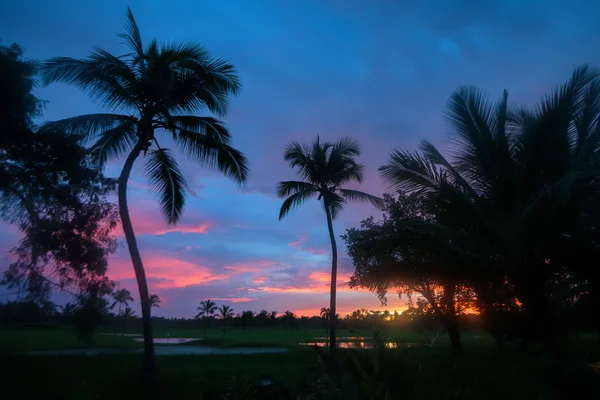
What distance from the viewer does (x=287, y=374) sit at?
4.05 metres

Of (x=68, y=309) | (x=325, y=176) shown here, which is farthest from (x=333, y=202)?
(x=68, y=309)

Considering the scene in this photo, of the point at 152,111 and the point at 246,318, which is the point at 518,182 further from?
the point at 246,318

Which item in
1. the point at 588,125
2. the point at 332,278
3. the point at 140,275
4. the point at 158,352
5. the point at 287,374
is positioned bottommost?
the point at 158,352

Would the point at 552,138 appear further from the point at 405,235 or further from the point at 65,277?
the point at 65,277

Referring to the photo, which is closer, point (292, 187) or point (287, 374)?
point (287, 374)

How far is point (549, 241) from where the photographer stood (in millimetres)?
8453

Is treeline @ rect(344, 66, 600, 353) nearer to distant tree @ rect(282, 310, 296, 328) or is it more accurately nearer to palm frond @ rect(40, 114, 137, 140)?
palm frond @ rect(40, 114, 137, 140)

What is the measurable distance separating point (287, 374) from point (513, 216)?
611 centimetres

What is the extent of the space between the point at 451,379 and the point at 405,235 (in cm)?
586

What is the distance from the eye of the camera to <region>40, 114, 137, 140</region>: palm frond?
405 inches

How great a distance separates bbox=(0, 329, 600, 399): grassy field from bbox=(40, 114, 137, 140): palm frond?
16.5 feet

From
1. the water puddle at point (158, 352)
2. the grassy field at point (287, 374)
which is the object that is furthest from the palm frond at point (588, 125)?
the water puddle at point (158, 352)

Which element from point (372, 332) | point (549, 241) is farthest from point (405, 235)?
point (372, 332)

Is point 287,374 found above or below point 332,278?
below
